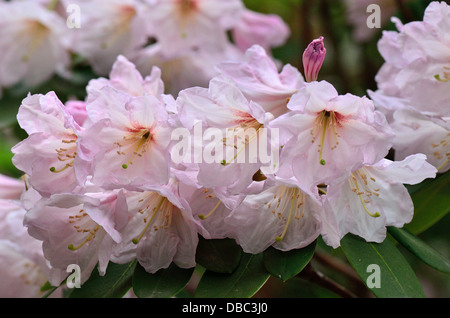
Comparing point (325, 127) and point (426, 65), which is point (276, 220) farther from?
point (426, 65)

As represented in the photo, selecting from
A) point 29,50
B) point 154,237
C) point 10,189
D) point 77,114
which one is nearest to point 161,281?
point 154,237

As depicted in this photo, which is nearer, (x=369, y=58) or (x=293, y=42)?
(x=369, y=58)

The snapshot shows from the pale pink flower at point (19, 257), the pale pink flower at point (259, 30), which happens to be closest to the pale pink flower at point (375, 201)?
the pale pink flower at point (19, 257)

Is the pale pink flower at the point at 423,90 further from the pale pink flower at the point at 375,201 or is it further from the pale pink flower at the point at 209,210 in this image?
the pale pink flower at the point at 209,210

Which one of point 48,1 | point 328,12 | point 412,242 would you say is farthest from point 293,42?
point 412,242

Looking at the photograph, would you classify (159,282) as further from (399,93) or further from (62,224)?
(399,93)
